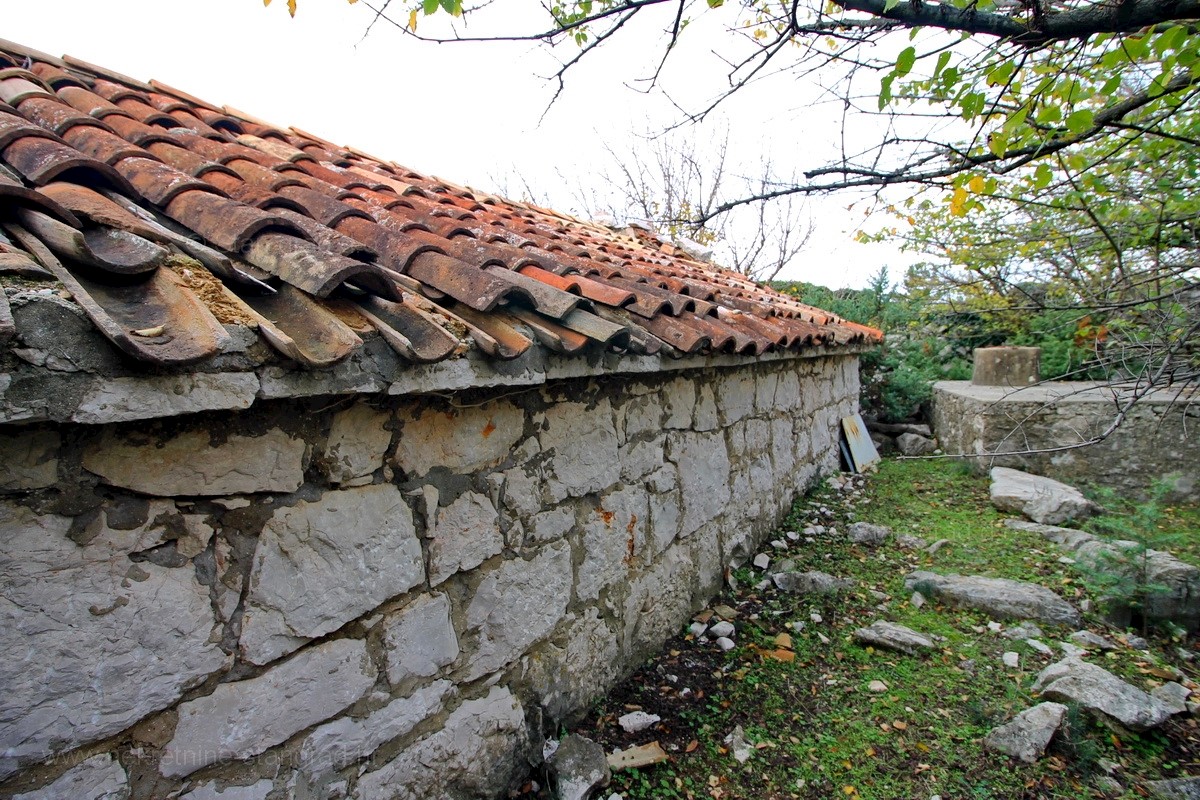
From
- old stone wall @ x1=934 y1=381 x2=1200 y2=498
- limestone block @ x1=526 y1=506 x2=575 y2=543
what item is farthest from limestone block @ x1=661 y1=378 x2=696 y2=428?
old stone wall @ x1=934 y1=381 x2=1200 y2=498

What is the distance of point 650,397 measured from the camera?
280cm

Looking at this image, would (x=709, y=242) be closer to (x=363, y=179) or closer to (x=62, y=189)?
(x=363, y=179)

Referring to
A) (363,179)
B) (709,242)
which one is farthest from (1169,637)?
(709,242)

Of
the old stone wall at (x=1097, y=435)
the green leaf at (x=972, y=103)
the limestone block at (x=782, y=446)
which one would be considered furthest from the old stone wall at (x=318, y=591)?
the old stone wall at (x=1097, y=435)

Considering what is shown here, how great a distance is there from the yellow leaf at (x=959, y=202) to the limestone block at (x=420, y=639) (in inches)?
93.7

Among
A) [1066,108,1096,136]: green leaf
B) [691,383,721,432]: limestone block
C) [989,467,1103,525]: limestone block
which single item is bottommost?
[989,467,1103,525]: limestone block

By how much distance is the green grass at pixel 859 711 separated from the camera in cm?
215

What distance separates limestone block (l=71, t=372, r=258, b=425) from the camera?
1.00m

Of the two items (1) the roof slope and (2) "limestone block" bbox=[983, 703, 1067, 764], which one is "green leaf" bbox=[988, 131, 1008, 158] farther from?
(2) "limestone block" bbox=[983, 703, 1067, 764]

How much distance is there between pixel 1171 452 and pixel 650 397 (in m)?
5.36

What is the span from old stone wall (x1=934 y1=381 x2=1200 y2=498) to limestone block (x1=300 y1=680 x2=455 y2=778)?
202 inches

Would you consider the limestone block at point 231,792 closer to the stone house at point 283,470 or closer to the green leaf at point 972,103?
the stone house at point 283,470

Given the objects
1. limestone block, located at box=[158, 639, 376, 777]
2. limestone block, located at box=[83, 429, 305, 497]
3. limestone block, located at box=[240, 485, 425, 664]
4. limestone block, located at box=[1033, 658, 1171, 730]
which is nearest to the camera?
limestone block, located at box=[83, 429, 305, 497]

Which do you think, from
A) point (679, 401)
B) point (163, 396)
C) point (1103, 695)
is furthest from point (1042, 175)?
point (163, 396)
